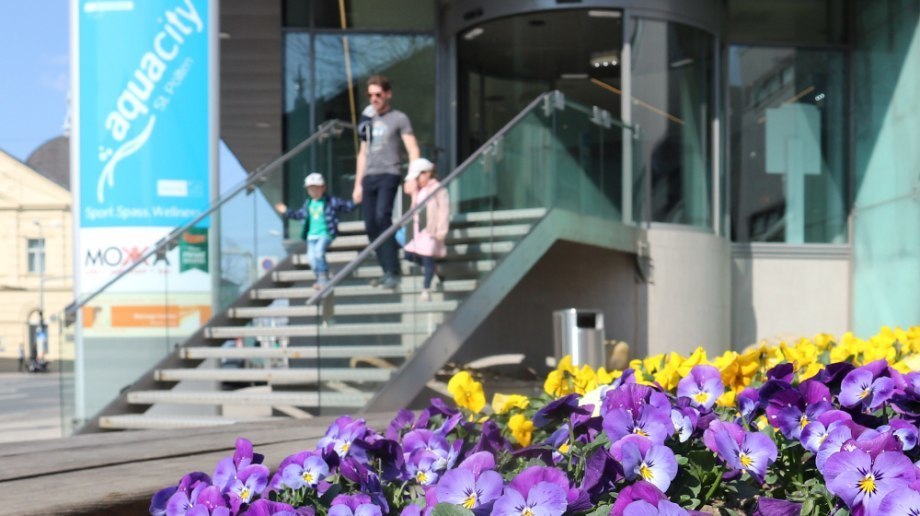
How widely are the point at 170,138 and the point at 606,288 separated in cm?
648

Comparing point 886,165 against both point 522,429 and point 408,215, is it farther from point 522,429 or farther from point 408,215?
point 522,429

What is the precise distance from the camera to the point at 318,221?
10.3 metres

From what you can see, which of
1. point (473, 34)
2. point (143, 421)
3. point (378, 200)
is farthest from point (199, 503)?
point (473, 34)

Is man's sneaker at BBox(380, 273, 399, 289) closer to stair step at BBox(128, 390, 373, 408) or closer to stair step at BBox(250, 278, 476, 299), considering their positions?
stair step at BBox(250, 278, 476, 299)

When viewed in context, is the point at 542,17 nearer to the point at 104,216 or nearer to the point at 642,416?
the point at 104,216

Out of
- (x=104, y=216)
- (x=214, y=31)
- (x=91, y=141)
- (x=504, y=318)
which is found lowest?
(x=504, y=318)

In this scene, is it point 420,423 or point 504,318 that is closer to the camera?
point 420,423

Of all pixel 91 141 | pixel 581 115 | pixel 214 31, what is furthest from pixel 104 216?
pixel 581 115

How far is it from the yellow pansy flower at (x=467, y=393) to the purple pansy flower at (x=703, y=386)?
41 centimetres

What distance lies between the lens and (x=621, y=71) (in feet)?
45.9

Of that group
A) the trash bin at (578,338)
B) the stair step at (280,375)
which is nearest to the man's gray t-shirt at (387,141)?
the stair step at (280,375)

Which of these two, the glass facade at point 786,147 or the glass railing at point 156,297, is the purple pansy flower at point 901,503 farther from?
the glass facade at point 786,147

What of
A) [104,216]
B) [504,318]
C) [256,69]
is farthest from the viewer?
[256,69]

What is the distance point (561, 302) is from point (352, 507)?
13.3m
